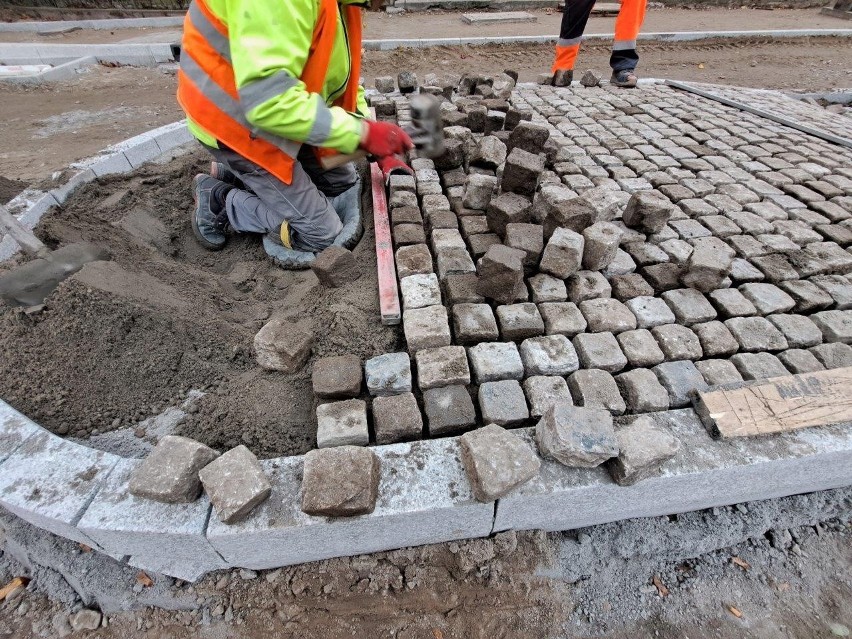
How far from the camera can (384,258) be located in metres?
3.06

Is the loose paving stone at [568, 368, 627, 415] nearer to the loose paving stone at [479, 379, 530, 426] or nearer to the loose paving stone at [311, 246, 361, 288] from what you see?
the loose paving stone at [479, 379, 530, 426]

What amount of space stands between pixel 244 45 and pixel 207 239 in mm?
1704

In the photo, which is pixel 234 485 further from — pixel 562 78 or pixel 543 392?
pixel 562 78

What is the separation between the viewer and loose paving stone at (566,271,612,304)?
2832 mm

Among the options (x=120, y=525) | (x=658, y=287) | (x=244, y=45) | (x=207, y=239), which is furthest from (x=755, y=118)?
(x=120, y=525)

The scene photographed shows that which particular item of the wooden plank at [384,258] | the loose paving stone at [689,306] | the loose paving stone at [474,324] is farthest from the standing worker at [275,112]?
the loose paving stone at [689,306]

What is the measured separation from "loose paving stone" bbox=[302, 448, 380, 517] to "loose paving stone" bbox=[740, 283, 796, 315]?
2551 mm

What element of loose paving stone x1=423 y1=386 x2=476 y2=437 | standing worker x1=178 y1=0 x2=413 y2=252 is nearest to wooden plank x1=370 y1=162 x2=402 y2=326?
standing worker x1=178 y1=0 x2=413 y2=252

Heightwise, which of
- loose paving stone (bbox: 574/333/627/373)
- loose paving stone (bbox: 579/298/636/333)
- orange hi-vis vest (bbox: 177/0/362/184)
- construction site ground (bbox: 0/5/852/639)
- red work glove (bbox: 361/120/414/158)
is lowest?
construction site ground (bbox: 0/5/852/639)

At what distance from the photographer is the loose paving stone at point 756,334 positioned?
2.61 metres

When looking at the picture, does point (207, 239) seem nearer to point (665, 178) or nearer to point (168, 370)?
point (168, 370)

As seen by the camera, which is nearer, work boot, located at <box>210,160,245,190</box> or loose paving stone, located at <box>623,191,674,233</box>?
loose paving stone, located at <box>623,191,674,233</box>

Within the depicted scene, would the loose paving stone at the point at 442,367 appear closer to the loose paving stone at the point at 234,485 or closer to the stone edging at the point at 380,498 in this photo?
the stone edging at the point at 380,498

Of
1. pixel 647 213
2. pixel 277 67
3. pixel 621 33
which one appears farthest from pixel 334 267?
pixel 621 33
